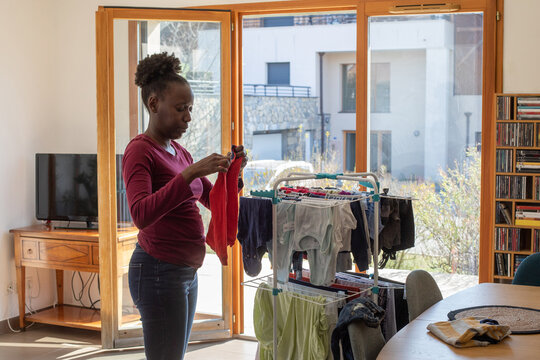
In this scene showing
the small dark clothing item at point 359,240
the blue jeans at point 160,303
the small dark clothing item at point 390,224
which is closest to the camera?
the blue jeans at point 160,303

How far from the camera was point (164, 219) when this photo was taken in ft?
7.43

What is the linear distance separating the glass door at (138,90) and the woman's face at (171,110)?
2.16m

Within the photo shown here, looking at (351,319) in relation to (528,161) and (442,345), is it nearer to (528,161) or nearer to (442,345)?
(442,345)

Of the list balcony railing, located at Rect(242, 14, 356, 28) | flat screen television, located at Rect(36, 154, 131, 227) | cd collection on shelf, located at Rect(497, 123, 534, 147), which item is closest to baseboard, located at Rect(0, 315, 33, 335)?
flat screen television, located at Rect(36, 154, 131, 227)

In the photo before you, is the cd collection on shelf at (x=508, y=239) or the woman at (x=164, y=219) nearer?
the woman at (x=164, y=219)

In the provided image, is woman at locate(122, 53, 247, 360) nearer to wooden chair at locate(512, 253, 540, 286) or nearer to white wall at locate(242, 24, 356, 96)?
wooden chair at locate(512, 253, 540, 286)

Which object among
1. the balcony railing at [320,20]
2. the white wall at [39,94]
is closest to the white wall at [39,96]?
the white wall at [39,94]

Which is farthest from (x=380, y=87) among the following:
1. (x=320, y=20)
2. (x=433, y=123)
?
(x=320, y=20)

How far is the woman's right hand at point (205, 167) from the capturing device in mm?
2107

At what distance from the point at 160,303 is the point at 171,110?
2.19ft

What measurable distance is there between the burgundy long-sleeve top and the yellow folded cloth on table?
90 cm

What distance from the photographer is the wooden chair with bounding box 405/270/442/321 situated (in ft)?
9.18

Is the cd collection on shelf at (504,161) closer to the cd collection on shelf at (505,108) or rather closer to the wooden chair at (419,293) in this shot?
the cd collection on shelf at (505,108)

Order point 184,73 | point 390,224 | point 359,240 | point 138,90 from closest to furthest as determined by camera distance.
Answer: point 359,240 → point 390,224 → point 138,90 → point 184,73
